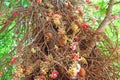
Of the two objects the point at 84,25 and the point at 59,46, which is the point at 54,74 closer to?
the point at 59,46

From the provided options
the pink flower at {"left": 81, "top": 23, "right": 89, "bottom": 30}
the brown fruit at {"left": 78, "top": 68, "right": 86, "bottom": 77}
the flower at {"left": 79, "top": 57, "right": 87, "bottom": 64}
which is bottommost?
the brown fruit at {"left": 78, "top": 68, "right": 86, "bottom": 77}

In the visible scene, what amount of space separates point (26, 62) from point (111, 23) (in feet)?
1.32

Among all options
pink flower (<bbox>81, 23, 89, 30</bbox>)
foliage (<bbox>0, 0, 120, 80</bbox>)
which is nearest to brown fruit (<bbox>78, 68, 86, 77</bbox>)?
foliage (<bbox>0, 0, 120, 80</bbox>)

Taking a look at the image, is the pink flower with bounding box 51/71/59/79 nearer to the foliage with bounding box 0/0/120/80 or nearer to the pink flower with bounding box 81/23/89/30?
the foliage with bounding box 0/0/120/80

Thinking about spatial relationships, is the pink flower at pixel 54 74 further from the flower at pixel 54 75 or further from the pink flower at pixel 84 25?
the pink flower at pixel 84 25

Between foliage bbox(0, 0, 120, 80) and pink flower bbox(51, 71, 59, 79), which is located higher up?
foliage bbox(0, 0, 120, 80)

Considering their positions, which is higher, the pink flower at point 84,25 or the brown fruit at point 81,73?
the pink flower at point 84,25

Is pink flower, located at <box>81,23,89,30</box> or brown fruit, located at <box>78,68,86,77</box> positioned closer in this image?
brown fruit, located at <box>78,68,86,77</box>

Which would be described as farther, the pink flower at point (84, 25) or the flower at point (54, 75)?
the pink flower at point (84, 25)

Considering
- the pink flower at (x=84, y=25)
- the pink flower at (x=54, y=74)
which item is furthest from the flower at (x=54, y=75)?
the pink flower at (x=84, y=25)

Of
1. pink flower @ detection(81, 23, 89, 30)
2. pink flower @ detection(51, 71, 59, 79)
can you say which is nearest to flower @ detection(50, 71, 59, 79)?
pink flower @ detection(51, 71, 59, 79)

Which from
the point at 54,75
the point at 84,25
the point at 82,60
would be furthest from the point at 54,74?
the point at 84,25

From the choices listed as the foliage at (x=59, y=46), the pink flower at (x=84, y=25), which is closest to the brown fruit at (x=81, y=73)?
the foliage at (x=59, y=46)

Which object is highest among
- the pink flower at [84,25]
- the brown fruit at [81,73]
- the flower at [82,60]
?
the pink flower at [84,25]
